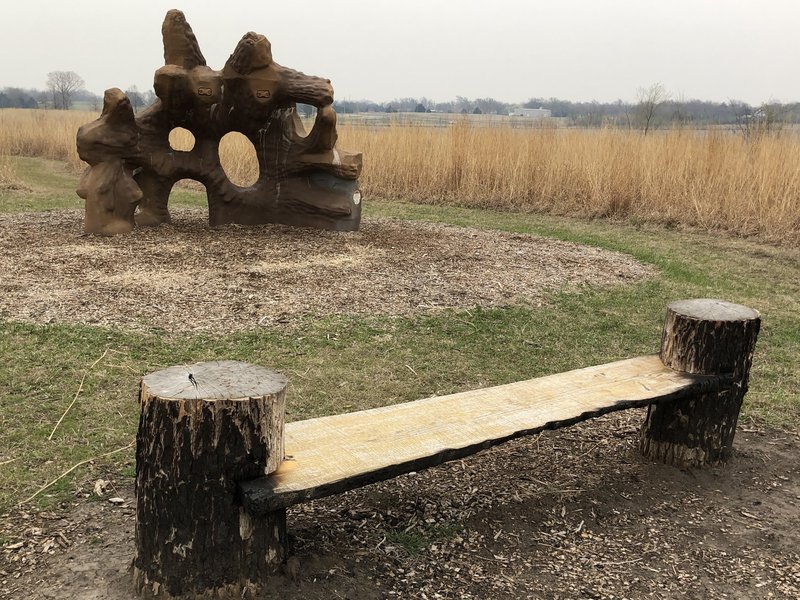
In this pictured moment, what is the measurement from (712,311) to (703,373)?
0.84 ft

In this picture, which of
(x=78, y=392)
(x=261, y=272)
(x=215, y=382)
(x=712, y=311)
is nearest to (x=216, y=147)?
(x=261, y=272)

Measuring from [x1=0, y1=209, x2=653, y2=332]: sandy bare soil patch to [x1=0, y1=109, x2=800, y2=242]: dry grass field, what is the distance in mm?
2466

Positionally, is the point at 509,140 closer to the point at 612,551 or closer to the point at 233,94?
the point at 233,94

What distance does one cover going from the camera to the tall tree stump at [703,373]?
2.67 metres

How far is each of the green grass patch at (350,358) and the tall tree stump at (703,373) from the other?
0.66 metres

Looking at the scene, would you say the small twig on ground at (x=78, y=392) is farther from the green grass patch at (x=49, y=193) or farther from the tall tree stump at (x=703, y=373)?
the green grass patch at (x=49, y=193)

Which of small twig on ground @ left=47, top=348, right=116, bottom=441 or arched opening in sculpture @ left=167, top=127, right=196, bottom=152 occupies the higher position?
arched opening in sculpture @ left=167, top=127, right=196, bottom=152

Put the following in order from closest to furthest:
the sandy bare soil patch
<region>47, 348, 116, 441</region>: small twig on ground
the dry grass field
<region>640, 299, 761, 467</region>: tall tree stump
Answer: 1. <region>640, 299, 761, 467</region>: tall tree stump
2. <region>47, 348, 116, 441</region>: small twig on ground
3. the sandy bare soil patch
4. the dry grass field

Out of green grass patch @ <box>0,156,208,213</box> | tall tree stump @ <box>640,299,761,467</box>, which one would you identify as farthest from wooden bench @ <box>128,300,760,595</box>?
green grass patch @ <box>0,156,208,213</box>

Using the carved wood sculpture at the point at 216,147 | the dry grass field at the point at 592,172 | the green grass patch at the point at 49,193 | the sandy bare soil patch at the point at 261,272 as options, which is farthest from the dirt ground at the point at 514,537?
the green grass patch at the point at 49,193

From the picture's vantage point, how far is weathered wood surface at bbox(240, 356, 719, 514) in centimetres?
185

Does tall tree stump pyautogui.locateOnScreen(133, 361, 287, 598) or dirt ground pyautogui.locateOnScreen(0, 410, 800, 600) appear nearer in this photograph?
tall tree stump pyautogui.locateOnScreen(133, 361, 287, 598)

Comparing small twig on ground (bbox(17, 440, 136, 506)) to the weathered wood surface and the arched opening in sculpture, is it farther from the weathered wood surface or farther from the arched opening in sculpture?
the arched opening in sculpture

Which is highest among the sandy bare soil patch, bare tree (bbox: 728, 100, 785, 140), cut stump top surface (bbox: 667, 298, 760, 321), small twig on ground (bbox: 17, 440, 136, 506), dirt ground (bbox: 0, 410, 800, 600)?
bare tree (bbox: 728, 100, 785, 140)
